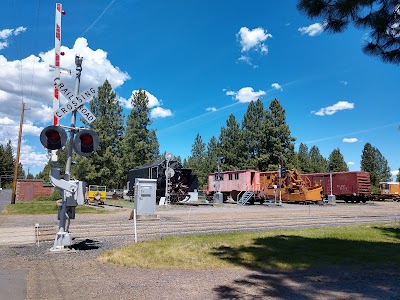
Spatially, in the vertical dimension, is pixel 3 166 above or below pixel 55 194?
above

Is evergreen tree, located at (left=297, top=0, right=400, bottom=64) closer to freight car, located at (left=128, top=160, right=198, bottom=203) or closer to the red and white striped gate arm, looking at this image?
the red and white striped gate arm

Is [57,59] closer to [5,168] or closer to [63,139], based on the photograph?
[63,139]

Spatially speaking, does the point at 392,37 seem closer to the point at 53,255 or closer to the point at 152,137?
the point at 53,255

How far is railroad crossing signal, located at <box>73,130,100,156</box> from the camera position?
950cm

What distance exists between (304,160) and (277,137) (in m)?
29.7

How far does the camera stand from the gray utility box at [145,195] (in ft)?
55.5

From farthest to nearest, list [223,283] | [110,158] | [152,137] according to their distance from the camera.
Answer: [152,137]
[110,158]
[223,283]

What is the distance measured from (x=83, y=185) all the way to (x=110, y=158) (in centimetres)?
4612

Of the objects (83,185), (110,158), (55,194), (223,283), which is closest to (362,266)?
(223,283)

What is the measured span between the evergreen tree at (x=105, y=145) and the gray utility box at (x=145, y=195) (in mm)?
36447

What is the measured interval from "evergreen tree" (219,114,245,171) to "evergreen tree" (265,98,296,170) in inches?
258

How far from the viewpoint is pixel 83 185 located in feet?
31.9

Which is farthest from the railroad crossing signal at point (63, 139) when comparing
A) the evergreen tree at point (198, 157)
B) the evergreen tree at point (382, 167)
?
the evergreen tree at point (382, 167)

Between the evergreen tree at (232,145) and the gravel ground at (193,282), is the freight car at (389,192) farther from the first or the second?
the gravel ground at (193,282)
